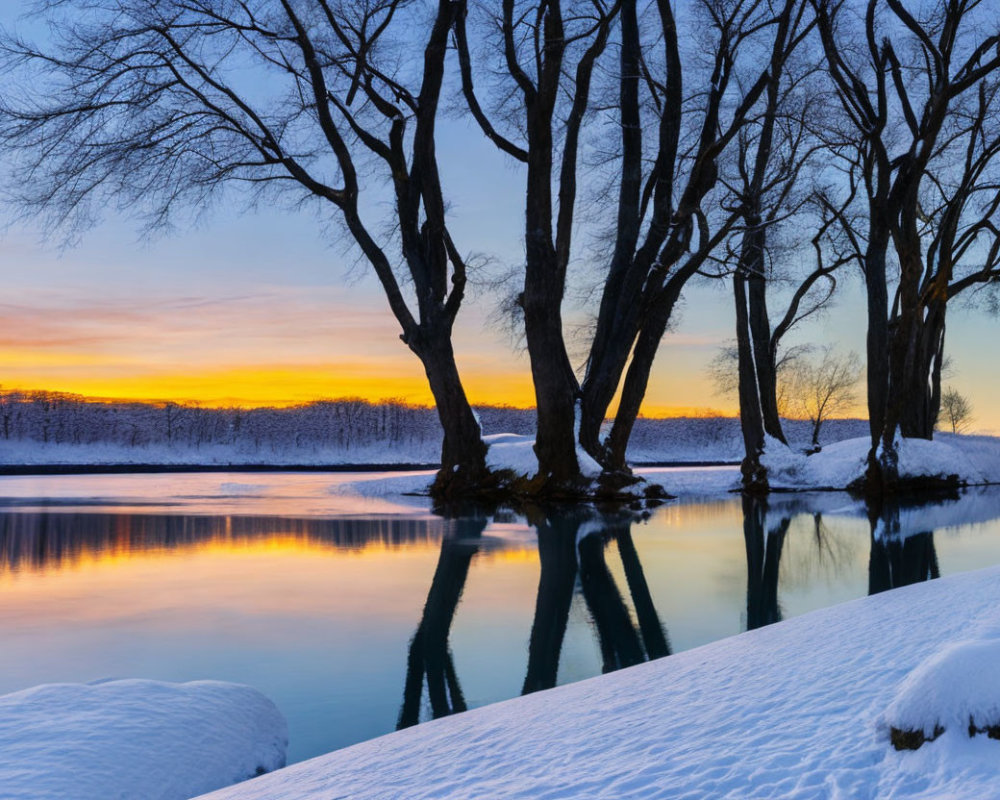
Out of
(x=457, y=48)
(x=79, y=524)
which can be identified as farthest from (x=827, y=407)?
(x=79, y=524)

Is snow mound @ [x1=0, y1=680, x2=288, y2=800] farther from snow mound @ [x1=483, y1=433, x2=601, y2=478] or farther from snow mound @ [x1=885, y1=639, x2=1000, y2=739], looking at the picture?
snow mound @ [x1=483, y1=433, x2=601, y2=478]

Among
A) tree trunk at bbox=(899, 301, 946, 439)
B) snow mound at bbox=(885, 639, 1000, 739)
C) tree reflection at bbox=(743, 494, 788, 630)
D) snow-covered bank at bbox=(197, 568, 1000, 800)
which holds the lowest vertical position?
tree reflection at bbox=(743, 494, 788, 630)

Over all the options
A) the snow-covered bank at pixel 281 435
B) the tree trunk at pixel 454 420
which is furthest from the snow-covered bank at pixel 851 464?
the snow-covered bank at pixel 281 435

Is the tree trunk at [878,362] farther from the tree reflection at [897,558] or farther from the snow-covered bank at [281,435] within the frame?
the snow-covered bank at [281,435]

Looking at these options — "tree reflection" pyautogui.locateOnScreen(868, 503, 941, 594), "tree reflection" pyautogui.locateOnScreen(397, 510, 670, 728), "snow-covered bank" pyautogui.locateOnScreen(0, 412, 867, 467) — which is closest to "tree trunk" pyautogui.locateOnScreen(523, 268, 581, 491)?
"tree reflection" pyautogui.locateOnScreen(397, 510, 670, 728)

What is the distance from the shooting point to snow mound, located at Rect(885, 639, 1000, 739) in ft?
7.85

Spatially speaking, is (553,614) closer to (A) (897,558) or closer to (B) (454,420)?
(A) (897,558)

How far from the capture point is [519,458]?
58.9ft

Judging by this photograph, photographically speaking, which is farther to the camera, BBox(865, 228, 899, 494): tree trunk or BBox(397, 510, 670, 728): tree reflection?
BBox(865, 228, 899, 494): tree trunk

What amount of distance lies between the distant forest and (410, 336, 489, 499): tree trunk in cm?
4302

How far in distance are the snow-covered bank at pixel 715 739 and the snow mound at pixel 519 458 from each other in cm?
1278

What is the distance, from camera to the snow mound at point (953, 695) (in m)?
2.39

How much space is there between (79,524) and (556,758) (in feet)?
43.1

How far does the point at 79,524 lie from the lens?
45.8 ft
